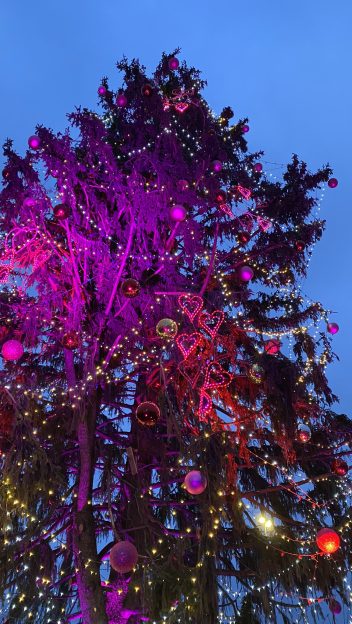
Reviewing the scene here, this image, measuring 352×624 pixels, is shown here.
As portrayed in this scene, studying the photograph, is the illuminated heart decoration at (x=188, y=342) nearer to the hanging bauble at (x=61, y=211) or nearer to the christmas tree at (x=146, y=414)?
the christmas tree at (x=146, y=414)

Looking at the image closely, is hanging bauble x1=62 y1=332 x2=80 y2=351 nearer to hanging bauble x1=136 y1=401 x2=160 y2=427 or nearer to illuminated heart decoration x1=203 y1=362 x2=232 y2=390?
hanging bauble x1=136 y1=401 x2=160 y2=427

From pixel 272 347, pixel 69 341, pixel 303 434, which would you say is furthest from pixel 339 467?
pixel 69 341

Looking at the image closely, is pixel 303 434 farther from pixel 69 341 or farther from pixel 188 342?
pixel 69 341

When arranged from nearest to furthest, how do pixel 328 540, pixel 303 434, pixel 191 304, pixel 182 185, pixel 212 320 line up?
pixel 328 540, pixel 303 434, pixel 191 304, pixel 182 185, pixel 212 320

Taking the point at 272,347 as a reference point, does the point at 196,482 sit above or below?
below

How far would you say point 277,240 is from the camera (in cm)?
962

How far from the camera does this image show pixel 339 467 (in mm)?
7012

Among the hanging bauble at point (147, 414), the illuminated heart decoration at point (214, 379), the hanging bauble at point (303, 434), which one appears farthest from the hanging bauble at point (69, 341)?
the hanging bauble at point (303, 434)

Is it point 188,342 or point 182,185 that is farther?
point 182,185

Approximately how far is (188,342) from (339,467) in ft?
8.55

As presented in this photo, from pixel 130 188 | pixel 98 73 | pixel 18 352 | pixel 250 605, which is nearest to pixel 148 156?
pixel 130 188

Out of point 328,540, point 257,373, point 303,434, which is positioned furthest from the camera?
point 257,373

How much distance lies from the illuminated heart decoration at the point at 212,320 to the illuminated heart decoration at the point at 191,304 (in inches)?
5.8

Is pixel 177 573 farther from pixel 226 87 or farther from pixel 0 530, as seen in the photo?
pixel 226 87
